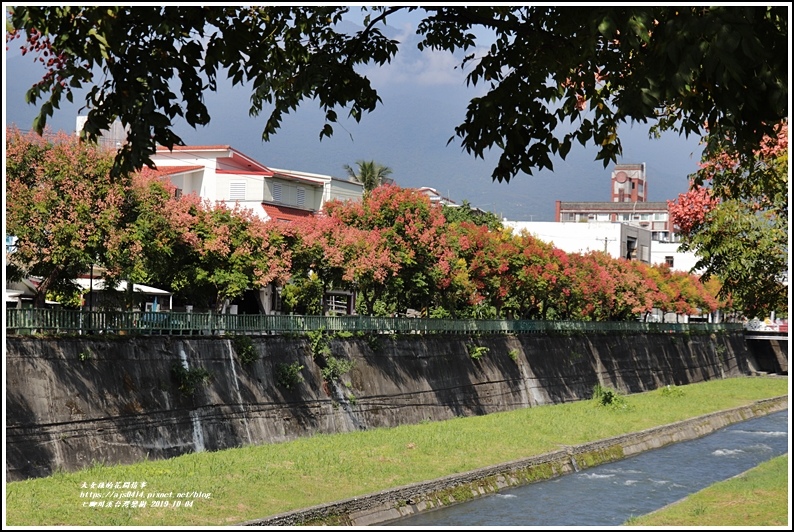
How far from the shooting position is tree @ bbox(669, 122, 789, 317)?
23797mm

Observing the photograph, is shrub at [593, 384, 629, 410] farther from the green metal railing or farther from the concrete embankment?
the green metal railing

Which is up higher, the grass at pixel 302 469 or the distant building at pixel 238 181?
the distant building at pixel 238 181

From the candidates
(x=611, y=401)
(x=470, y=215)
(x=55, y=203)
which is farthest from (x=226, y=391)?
(x=470, y=215)

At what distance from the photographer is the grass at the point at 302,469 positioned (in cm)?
1991

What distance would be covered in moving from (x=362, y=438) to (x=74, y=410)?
10628 millimetres

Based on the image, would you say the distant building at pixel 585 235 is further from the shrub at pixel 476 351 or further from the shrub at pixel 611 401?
the shrub at pixel 476 351

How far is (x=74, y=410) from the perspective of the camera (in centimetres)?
2498

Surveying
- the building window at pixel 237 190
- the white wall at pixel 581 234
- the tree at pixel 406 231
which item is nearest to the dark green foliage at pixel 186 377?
the tree at pixel 406 231

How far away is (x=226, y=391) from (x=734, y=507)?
1511 cm

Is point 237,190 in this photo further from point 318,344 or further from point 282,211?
point 318,344

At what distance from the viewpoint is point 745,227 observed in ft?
85.8

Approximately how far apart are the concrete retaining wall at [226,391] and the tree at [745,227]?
13.2m

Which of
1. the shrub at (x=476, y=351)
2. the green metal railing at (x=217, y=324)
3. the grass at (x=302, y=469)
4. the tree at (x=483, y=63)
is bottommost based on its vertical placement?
the grass at (x=302, y=469)

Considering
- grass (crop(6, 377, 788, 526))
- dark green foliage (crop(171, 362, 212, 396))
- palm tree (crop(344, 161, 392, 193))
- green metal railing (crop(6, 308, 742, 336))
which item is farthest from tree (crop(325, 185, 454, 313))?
palm tree (crop(344, 161, 392, 193))
